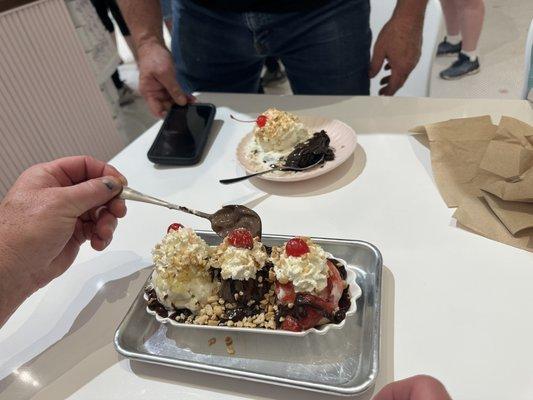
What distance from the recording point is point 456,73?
2.83 meters

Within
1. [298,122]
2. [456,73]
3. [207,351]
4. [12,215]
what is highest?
[12,215]

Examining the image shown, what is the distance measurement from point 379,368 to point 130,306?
48cm

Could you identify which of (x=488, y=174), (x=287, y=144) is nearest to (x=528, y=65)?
(x=488, y=174)

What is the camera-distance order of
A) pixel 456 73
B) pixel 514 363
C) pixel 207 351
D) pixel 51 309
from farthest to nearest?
pixel 456 73, pixel 51 309, pixel 207 351, pixel 514 363

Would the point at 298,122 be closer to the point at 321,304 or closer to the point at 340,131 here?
the point at 340,131

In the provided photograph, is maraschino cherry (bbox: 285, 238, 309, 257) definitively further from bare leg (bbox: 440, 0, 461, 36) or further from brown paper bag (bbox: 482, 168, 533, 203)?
bare leg (bbox: 440, 0, 461, 36)

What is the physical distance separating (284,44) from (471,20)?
1.97 meters

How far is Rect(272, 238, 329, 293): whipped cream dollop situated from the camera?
67 cm

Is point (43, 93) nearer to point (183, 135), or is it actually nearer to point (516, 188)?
point (183, 135)

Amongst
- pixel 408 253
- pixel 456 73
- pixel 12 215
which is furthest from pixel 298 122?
pixel 456 73

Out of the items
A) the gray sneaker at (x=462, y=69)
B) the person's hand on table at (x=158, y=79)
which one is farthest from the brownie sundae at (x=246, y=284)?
the gray sneaker at (x=462, y=69)

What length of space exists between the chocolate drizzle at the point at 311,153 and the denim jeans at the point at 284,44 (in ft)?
1.42

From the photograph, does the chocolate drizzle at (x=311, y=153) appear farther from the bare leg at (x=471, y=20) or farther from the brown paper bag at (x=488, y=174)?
the bare leg at (x=471, y=20)

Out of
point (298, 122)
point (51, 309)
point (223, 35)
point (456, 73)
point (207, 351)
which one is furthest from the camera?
point (456, 73)
